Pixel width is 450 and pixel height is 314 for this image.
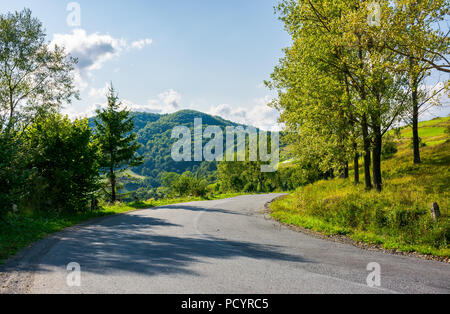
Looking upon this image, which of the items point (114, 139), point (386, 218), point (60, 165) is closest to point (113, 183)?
point (114, 139)

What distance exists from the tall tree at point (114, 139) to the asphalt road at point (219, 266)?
63.0 feet

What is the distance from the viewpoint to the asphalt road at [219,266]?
198 inches

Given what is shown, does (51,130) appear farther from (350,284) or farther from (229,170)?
(229,170)

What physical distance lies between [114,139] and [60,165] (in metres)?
12.5

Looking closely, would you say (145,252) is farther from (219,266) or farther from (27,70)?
(27,70)

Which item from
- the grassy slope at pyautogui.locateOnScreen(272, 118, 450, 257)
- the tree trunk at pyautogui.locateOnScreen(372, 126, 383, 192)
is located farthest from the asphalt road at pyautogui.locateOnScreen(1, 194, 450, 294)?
the tree trunk at pyautogui.locateOnScreen(372, 126, 383, 192)

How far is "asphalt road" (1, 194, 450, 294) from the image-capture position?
5027mm

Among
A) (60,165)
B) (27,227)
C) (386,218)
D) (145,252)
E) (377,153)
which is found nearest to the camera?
(145,252)

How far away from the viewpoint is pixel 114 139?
2814 centimetres

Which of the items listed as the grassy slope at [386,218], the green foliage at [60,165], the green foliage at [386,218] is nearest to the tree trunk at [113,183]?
the green foliage at [60,165]

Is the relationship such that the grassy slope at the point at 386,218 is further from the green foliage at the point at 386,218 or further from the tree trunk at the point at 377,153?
the tree trunk at the point at 377,153

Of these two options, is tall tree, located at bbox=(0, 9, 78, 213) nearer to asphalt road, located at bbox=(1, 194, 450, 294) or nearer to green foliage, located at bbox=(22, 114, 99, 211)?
green foliage, located at bbox=(22, 114, 99, 211)

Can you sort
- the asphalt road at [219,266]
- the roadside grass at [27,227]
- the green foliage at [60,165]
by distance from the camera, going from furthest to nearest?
1. the green foliage at [60,165]
2. the roadside grass at [27,227]
3. the asphalt road at [219,266]
